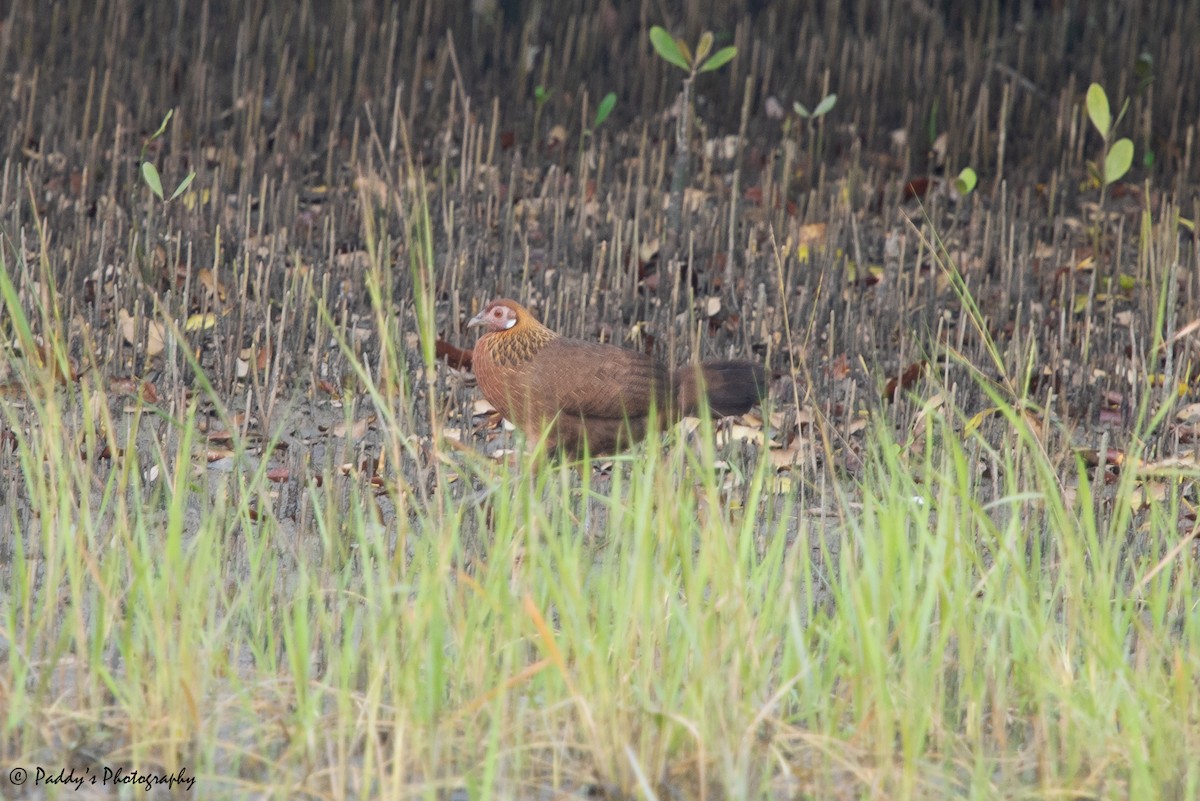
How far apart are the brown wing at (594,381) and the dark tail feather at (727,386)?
64 millimetres

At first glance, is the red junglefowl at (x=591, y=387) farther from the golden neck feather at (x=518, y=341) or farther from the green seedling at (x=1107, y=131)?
the green seedling at (x=1107, y=131)

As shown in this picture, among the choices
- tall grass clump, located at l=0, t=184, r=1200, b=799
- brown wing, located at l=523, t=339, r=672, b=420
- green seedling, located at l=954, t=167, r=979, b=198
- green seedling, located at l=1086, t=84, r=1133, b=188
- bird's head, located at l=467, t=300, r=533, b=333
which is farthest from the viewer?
green seedling, located at l=954, t=167, r=979, b=198

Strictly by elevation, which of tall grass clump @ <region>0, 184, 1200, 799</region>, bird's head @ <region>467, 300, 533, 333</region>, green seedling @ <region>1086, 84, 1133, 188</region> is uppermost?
green seedling @ <region>1086, 84, 1133, 188</region>

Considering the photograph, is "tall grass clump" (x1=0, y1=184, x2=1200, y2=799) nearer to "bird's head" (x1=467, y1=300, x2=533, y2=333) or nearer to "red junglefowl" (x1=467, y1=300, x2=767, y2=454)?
Result: "red junglefowl" (x1=467, y1=300, x2=767, y2=454)

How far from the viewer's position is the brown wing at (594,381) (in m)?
4.00

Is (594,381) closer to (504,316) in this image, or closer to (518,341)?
(518,341)

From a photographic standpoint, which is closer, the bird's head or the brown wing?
the brown wing

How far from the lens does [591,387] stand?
4008 millimetres

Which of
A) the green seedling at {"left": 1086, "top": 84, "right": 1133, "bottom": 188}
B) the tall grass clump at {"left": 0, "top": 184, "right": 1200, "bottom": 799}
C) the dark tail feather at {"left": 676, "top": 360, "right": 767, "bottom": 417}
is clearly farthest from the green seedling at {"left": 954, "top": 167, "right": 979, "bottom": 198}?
the tall grass clump at {"left": 0, "top": 184, "right": 1200, "bottom": 799}

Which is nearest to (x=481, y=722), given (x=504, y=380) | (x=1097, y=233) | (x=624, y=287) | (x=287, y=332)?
(x=504, y=380)

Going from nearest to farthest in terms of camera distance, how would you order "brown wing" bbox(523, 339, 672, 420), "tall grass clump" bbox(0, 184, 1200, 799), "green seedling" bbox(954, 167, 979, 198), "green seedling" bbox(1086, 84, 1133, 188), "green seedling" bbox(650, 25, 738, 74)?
"tall grass clump" bbox(0, 184, 1200, 799)
"brown wing" bbox(523, 339, 672, 420)
"green seedling" bbox(1086, 84, 1133, 188)
"green seedling" bbox(650, 25, 738, 74)
"green seedling" bbox(954, 167, 979, 198)

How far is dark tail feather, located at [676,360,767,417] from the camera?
401cm

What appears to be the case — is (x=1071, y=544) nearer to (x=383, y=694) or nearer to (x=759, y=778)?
(x=759, y=778)

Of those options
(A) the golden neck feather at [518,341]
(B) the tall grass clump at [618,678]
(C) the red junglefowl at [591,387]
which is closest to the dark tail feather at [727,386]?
(C) the red junglefowl at [591,387]
